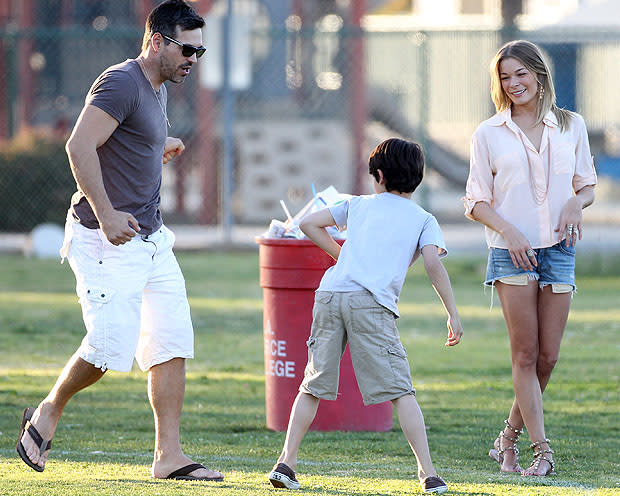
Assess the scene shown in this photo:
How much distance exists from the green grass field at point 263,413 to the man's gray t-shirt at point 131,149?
1174mm

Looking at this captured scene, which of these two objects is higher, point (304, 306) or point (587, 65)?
point (587, 65)

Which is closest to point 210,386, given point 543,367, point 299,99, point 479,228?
point 543,367

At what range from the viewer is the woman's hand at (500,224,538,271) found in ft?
18.2

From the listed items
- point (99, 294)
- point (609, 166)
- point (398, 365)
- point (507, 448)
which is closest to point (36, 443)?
point (99, 294)

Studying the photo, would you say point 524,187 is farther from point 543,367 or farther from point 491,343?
point 491,343

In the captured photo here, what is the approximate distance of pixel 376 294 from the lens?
5191 millimetres

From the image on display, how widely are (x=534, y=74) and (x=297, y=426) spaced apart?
1913 mm

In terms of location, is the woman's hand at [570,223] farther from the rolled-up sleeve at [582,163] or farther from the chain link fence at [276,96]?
the chain link fence at [276,96]

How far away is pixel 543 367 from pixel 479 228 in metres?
12.6

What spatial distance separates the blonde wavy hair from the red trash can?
126cm

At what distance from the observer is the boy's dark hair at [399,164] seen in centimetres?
522

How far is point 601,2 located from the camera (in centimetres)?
2300

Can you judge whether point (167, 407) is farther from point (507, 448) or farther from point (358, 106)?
point (358, 106)

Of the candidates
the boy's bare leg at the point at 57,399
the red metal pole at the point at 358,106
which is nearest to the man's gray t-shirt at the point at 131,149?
the boy's bare leg at the point at 57,399
